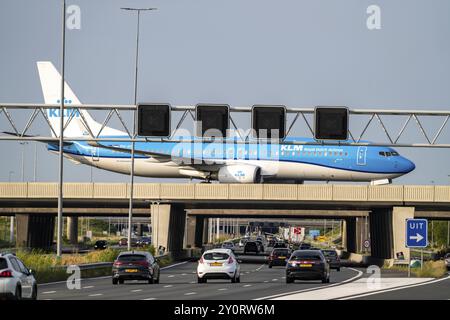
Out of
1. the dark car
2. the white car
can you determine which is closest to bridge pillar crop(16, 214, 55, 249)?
the dark car

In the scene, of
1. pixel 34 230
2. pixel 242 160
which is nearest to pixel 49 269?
pixel 242 160

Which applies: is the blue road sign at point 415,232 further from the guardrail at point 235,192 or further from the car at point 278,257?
the guardrail at point 235,192

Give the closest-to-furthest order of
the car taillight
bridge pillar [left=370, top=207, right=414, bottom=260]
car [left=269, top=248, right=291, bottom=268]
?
the car taillight < car [left=269, top=248, right=291, bottom=268] < bridge pillar [left=370, top=207, right=414, bottom=260]

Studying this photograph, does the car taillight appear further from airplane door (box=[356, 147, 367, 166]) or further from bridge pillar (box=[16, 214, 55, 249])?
bridge pillar (box=[16, 214, 55, 249])

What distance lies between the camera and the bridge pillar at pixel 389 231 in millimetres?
84062

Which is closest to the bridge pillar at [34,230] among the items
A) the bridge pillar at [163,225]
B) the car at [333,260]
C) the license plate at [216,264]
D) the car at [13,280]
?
the bridge pillar at [163,225]

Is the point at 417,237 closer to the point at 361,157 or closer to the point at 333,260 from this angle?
the point at 333,260

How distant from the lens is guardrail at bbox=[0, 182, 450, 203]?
8444cm

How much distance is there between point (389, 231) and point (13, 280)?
64.6 meters

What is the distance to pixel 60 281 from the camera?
155 ft

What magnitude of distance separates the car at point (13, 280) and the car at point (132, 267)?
1636 centimetres

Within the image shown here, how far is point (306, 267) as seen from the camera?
4597 cm

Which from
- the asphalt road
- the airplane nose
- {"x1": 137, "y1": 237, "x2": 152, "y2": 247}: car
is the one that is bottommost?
{"x1": 137, "y1": 237, "x2": 152, "y2": 247}: car

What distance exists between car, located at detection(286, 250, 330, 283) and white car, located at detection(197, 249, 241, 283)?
2.61 metres
